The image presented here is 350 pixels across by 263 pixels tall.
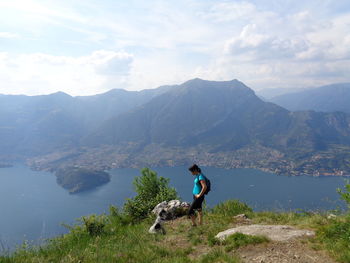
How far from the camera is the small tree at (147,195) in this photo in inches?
637

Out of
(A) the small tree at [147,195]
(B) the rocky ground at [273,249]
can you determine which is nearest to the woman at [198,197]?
(B) the rocky ground at [273,249]

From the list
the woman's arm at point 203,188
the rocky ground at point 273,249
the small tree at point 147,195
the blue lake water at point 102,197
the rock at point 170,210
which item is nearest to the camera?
the rocky ground at point 273,249

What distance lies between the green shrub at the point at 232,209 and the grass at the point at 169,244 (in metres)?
1.80

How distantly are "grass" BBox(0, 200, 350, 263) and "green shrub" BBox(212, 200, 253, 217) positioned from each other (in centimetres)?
180

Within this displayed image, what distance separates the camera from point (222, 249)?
26.3 feet

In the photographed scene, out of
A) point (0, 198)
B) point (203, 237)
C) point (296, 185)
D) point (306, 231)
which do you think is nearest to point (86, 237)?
point (203, 237)

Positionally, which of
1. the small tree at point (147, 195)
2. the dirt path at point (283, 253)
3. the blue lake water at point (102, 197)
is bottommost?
the blue lake water at point (102, 197)

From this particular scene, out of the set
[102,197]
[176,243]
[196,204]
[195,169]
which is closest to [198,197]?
[196,204]

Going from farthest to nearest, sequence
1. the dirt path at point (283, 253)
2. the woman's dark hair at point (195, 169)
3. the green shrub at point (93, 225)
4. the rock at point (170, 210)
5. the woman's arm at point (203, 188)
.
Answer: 1. the rock at point (170, 210)
2. the woman's dark hair at point (195, 169)
3. the woman's arm at point (203, 188)
4. the green shrub at point (93, 225)
5. the dirt path at point (283, 253)

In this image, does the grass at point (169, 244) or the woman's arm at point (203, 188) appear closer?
the grass at point (169, 244)

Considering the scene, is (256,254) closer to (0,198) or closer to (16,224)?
(16,224)

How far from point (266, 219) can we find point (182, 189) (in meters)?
154

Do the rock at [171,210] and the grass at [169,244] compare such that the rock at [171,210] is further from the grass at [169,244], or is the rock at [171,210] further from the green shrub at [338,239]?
the green shrub at [338,239]

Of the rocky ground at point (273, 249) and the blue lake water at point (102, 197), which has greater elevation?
the rocky ground at point (273, 249)
